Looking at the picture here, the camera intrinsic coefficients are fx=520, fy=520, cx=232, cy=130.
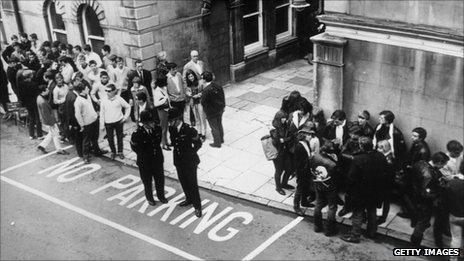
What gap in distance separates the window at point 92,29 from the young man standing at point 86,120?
176 inches

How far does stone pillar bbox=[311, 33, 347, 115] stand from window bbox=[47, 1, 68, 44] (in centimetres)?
994

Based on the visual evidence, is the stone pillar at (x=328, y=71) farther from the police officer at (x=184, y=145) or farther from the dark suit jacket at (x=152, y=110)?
the dark suit jacket at (x=152, y=110)

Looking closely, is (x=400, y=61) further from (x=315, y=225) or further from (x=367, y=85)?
(x=315, y=225)

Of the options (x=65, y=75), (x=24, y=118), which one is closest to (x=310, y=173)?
(x=65, y=75)

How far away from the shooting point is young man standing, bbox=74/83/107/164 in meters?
11.4

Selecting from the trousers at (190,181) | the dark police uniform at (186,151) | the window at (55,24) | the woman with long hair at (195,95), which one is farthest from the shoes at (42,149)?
the window at (55,24)

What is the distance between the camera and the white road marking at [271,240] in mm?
8492

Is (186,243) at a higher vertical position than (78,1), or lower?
lower

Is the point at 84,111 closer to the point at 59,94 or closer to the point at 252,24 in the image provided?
the point at 59,94

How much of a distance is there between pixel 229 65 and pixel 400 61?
8.10 meters

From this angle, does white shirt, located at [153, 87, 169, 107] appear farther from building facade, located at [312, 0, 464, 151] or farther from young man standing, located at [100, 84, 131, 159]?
building facade, located at [312, 0, 464, 151]

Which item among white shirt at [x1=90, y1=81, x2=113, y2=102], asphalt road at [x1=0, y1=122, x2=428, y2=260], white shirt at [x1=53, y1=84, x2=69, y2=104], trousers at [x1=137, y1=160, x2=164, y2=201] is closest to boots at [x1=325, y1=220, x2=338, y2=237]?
asphalt road at [x1=0, y1=122, x2=428, y2=260]

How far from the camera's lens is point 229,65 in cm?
1670

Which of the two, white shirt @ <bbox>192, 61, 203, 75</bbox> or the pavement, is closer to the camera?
the pavement
